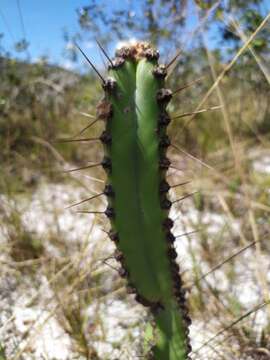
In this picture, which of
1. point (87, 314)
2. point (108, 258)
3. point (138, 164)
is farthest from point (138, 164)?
point (87, 314)

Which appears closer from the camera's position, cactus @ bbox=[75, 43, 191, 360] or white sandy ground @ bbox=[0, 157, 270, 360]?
cactus @ bbox=[75, 43, 191, 360]

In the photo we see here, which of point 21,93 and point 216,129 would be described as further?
point 216,129

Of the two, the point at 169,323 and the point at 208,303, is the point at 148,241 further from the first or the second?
the point at 208,303

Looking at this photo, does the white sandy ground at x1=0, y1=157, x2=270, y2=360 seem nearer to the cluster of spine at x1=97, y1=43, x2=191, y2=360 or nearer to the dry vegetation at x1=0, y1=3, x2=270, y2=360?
the dry vegetation at x1=0, y1=3, x2=270, y2=360

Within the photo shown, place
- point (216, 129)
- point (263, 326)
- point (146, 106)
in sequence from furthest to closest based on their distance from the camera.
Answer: point (216, 129), point (263, 326), point (146, 106)

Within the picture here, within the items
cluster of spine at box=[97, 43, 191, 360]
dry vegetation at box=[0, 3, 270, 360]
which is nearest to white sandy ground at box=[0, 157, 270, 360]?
dry vegetation at box=[0, 3, 270, 360]

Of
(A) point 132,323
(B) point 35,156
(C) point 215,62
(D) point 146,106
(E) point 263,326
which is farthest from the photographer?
(C) point 215,62

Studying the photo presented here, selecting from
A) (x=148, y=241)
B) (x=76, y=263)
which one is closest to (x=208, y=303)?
(x=76, y=263)

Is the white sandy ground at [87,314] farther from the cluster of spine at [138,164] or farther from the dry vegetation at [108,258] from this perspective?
the cluster of spine at [138,164]

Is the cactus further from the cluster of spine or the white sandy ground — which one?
the white sandy ground
